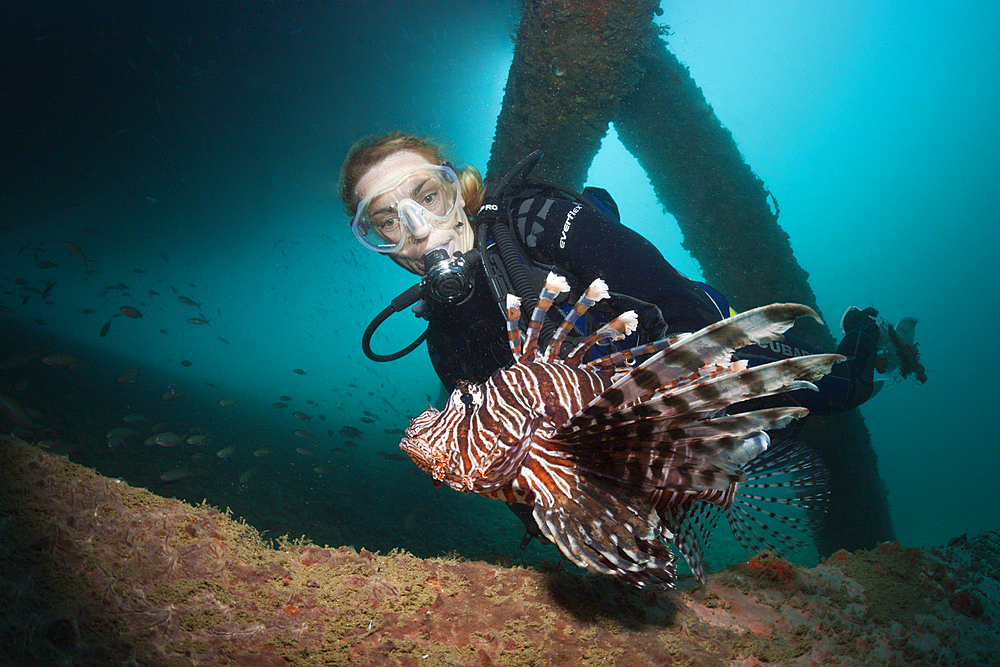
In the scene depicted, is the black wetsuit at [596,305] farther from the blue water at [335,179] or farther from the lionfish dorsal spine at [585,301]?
the blue water at [335,179]

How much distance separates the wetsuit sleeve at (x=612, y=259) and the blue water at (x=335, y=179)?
73.6 inches

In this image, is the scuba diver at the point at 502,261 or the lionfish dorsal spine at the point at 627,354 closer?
the lionfish dorsal spine at the point at 627,354

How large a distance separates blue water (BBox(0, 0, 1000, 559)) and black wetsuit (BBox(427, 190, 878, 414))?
1813 mm

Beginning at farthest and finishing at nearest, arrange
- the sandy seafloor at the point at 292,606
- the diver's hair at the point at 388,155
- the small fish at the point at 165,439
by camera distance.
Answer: the small fish at the point at 165,439 → the diver's hair at the point at 388,155 → the sandy seafloor at the point at 292,606

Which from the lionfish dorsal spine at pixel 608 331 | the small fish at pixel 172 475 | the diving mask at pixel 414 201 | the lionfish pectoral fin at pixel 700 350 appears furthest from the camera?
the small fish at pixel 172 475

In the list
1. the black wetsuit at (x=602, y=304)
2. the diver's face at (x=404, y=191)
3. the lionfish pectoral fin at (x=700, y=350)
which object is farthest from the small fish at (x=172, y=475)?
the lionfish pectoral fin at (x=700, y=350)

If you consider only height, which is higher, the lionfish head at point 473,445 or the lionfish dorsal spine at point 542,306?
the lionfish dorsal spine at point 542,306

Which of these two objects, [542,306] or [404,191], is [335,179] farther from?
[542,306]

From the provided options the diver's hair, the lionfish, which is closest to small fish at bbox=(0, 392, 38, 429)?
the diver's hair

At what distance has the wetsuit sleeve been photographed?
2.64m

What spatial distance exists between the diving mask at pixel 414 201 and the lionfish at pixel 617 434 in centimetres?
232

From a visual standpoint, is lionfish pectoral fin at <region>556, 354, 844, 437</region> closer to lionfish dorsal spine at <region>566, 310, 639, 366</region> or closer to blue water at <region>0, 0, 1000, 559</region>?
lionfish dorsal spine at <region>566, 310, 639, 366</region>

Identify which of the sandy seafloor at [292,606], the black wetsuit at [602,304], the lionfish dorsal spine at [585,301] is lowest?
the sandy seafloor at [292,606]

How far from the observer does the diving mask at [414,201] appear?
12.3 ft
